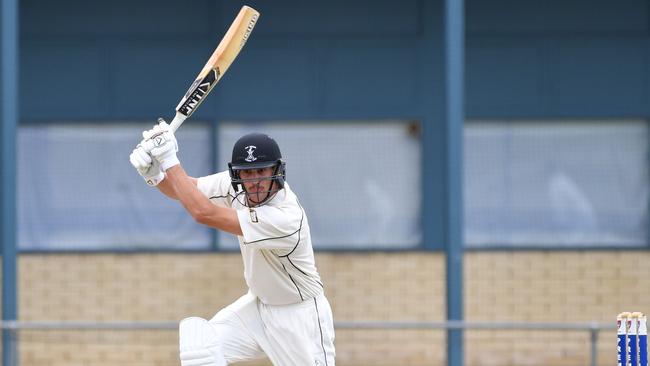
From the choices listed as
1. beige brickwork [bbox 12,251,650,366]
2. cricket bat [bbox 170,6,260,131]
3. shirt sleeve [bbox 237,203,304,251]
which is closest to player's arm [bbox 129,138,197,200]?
cricket bat [bbox 170,6,260,131]

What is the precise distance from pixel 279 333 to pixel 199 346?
445 mm

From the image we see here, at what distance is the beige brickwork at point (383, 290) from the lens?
11898 mm

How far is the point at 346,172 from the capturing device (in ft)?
40.0

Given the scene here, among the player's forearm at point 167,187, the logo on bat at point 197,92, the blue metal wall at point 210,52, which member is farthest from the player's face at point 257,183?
the blue metal wall at point 210,52

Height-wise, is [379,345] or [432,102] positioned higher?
[432,102]

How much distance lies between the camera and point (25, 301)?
1207 centimetres

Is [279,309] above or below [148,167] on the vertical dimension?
below

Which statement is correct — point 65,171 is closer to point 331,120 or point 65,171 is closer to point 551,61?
point 331,120

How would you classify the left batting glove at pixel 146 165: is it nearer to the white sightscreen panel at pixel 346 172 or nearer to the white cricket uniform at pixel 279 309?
the white cricket uniform at pixel 279 309

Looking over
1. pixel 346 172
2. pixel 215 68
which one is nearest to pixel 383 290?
pixel 346 172

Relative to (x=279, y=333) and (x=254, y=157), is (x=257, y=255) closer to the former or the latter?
(x=279, y=333)

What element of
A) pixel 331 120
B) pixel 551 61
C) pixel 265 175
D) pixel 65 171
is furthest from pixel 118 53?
pixel 265 175

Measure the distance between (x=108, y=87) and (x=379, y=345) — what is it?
3.35m

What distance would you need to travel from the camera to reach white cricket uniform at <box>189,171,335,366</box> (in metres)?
6.74
